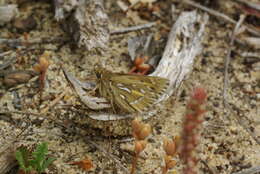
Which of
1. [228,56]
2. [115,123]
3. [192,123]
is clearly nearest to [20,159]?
[115,123]

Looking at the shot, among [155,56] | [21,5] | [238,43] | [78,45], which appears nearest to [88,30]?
[78,45]

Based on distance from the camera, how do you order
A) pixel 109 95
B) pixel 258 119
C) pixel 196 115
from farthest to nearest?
pixel 258 119 < pixel 109 95 < pixel 196 115

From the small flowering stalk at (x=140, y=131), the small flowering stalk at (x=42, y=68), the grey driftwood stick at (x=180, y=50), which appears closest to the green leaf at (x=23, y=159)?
the small flowering stalk at (x=140, y=131)

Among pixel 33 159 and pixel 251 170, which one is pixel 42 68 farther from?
pixel 251 170

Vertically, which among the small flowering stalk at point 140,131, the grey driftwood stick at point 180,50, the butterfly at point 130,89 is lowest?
the small flowering stalk at point 140,131

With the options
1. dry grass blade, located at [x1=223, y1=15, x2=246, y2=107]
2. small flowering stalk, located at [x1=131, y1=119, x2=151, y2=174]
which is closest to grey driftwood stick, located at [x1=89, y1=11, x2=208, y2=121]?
dry grass blade, located at [x1=223, y1=15, x2=246, y2=107]

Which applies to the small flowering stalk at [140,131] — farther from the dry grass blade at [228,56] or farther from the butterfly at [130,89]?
the dry grass blade at [228,56]

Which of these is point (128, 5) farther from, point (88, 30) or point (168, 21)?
point (88, 30)
